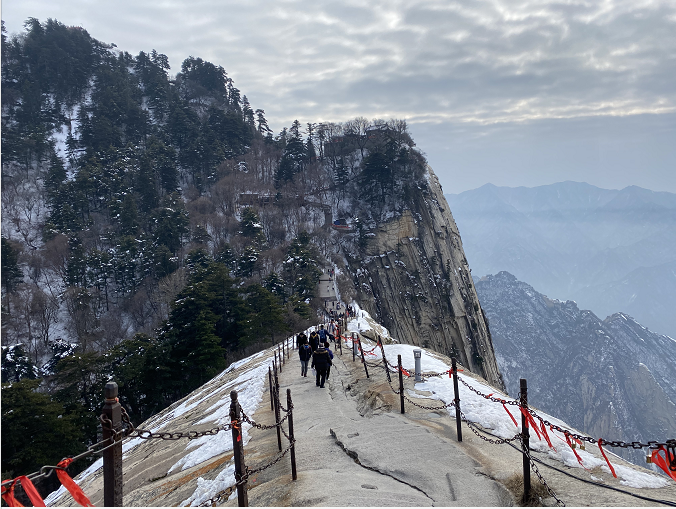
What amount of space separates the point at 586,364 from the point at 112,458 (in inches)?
5681

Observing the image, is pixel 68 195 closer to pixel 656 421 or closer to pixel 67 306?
pixel 67 306

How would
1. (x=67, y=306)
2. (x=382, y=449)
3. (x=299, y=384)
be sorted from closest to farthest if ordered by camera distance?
(x=382, y=449), (x=299, y=384), (x=67, y=306)

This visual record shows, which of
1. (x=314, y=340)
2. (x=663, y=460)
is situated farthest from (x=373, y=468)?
(x=314, y=340)

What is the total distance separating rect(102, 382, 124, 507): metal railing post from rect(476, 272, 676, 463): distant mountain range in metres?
119

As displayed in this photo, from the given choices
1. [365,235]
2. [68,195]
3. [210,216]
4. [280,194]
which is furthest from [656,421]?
[68,195]

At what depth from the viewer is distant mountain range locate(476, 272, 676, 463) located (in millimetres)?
101688

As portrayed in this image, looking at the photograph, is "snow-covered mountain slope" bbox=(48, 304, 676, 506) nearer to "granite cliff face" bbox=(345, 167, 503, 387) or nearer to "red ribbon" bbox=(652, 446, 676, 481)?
"red ribbon" bbox=(652, 446, 676, 481)

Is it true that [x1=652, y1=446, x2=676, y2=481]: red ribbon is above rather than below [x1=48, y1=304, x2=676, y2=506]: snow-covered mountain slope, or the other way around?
above

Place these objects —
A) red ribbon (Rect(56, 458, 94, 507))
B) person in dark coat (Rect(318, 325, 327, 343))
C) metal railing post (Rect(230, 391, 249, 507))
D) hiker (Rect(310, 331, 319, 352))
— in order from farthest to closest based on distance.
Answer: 1. person in dark coat (Rect(318, 325, 327, 343))
2. hiker (Rect(310, 331, 319, 352))
3. metal railing post (Rect(230, 391, 249, 507))
4. red ribbon (Rect(56, 458, 94, 507))

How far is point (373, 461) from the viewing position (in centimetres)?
642

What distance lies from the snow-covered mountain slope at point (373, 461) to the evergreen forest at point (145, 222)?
46.0 feet

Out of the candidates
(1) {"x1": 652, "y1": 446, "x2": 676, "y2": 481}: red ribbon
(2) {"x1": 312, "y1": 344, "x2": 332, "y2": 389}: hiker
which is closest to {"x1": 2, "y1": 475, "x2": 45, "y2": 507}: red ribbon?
(1) {"x1": 652, "y1": 446, "x2": 676, "y2": 481}: red ribbon

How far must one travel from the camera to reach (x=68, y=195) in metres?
50.3

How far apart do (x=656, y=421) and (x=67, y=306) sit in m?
130
